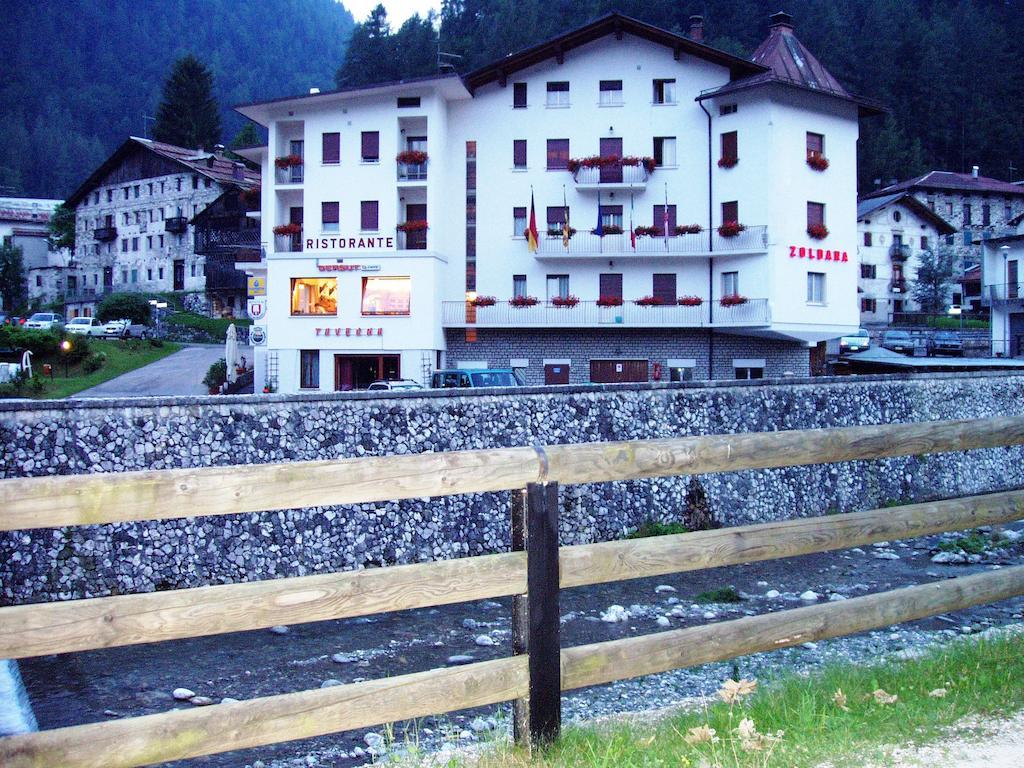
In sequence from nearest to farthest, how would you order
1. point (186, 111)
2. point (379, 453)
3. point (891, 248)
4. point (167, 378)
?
point (379, 453) → point (167, 378) → point (891, 248) → point (186, 111)

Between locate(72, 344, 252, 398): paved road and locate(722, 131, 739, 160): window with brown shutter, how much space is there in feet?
81.3

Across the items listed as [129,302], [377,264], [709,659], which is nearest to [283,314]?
[377,264]

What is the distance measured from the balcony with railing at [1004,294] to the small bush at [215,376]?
44.0 m

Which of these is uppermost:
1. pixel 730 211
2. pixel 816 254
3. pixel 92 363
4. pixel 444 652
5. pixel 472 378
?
pixel 730 211

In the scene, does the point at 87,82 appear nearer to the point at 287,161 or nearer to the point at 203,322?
the point at 203,322

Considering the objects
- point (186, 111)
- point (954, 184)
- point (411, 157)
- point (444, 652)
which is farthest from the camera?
point (186, 111)

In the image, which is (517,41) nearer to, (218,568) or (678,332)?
(678,332)

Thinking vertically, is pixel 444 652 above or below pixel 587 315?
below

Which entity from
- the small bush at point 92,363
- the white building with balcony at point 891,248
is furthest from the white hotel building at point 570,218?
the white building with balcony at point 891,248

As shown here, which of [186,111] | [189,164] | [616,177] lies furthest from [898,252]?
[186,111]

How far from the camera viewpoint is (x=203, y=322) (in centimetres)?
6419

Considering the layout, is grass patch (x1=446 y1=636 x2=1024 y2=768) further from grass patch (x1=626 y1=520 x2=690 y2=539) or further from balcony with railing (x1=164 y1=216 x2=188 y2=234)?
balcony with railing (x1=164 y1=216 x2=188 y2=234)

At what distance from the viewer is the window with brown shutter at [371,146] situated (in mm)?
40938

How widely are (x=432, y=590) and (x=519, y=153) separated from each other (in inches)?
1562
